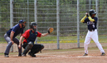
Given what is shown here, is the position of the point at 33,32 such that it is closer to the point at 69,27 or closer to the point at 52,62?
the point at 52,62

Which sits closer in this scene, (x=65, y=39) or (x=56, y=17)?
(x=56, y=17)

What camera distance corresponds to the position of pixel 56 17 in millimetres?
14133

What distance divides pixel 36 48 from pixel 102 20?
6689 mm

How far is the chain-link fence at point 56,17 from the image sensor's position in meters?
13.4

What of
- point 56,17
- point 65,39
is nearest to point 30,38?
point 56,17

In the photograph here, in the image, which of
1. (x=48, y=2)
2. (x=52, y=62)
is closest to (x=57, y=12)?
(x=48, y=2)

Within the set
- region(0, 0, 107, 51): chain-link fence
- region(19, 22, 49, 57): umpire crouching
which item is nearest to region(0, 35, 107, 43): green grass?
region(0, 0, 107, 51): chain-link fence

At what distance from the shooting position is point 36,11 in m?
13.7

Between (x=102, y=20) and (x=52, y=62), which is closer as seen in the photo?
(x=52, y=62)

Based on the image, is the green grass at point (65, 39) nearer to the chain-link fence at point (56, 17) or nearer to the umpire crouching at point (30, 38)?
the chain-link fence at point (56, 17)

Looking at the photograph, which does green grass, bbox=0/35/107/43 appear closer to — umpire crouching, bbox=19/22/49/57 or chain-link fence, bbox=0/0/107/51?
chain-link fence, bbox=0/0/107/51

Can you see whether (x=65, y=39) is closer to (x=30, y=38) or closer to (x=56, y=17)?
(x=56, y=17)

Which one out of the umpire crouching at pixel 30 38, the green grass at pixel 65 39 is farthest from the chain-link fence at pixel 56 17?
the umpire crouching at pixel 30 38

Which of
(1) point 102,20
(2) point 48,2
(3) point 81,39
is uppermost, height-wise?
(2) point 48,2
